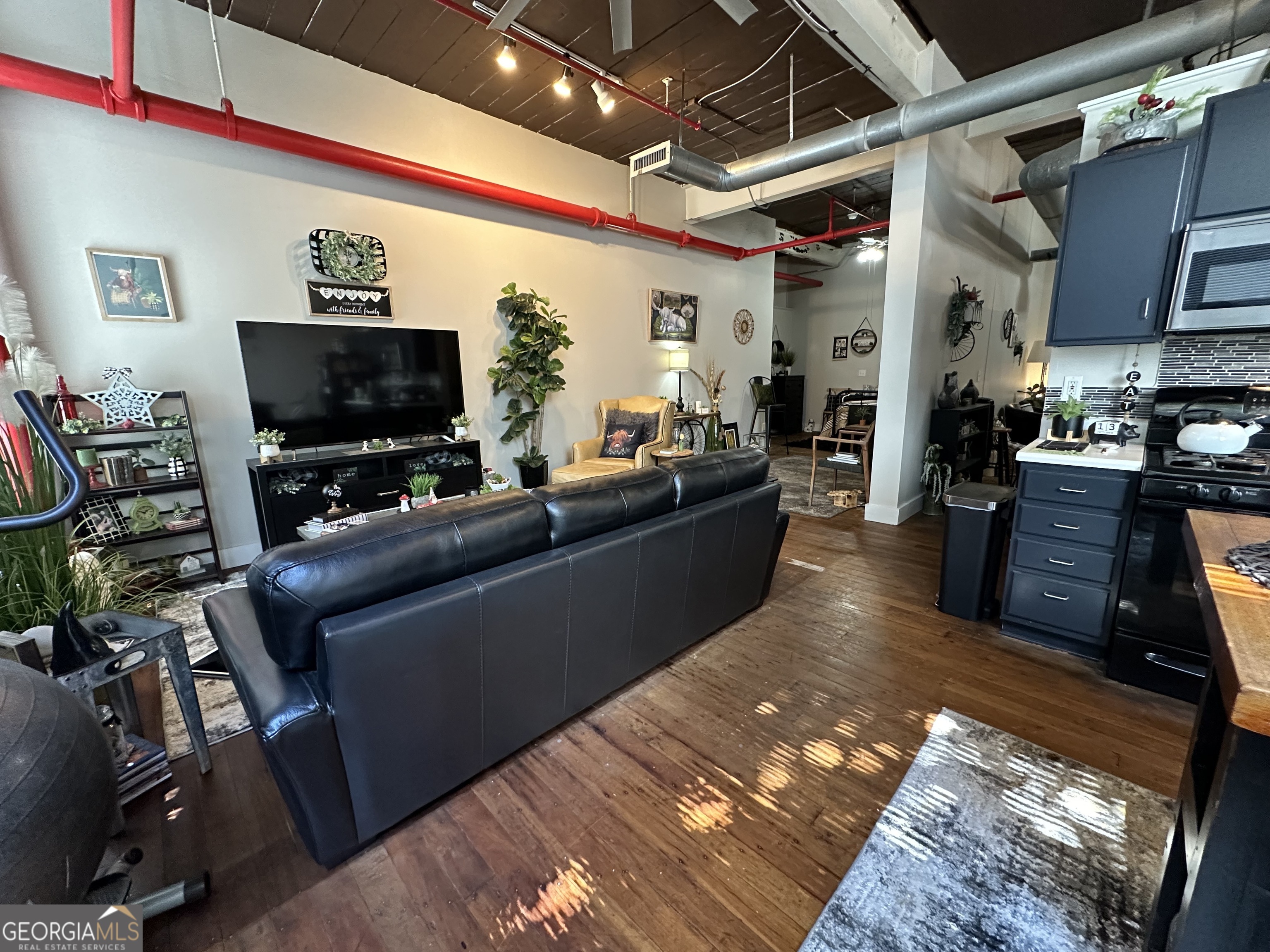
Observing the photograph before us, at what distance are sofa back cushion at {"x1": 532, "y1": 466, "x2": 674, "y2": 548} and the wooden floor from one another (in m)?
0.76

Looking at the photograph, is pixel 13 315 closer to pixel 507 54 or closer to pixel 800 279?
pixel 507 54

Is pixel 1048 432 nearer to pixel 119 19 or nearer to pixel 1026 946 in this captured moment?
pixel 1026 946

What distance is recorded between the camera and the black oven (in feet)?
6.12

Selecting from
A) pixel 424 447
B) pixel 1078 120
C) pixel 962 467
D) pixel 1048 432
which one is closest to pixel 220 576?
pixel 424 447

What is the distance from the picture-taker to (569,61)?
3.20 metres

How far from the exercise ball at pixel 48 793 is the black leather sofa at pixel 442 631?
10.2 inches

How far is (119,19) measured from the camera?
2193 millimetres

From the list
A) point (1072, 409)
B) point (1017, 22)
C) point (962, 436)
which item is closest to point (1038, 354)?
point (962, 436)

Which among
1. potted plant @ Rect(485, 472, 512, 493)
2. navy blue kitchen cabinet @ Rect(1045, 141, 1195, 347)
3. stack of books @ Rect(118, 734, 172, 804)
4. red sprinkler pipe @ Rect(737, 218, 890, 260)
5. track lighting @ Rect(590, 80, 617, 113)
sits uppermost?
track lighting @ Rect(590, 80, 617, 113)

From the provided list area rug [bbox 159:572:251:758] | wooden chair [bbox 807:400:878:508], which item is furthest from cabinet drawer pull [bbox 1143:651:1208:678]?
area rug [bbox 159:572:251:758]

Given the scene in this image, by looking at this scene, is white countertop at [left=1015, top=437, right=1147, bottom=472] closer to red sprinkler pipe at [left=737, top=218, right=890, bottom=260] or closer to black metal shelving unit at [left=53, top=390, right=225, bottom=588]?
red sprinkler pipe at [left=737, top=218, right=890, bottom=260]

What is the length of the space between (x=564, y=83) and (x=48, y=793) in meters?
4.23

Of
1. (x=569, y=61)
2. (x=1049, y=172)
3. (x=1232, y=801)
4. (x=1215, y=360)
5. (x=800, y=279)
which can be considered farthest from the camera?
(x=800, y=279)

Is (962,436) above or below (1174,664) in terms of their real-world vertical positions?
above
